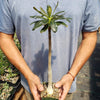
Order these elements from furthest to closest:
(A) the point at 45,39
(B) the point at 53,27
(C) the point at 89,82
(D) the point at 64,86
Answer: (C) the point at 89,82
(A) the point at 45,39
(D) the point at 64,86
(B) the point at 53,27

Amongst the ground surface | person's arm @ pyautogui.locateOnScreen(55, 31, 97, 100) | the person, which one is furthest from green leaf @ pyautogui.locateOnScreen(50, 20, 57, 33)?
the ground surface

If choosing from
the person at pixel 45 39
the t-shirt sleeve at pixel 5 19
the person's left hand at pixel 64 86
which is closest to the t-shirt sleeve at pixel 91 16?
the person at pixel 45 39

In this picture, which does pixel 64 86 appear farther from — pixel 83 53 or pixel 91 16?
pixel 91 16

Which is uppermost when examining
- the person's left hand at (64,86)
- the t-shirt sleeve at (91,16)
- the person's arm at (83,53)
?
the t-shirt sleeve at (91,16)

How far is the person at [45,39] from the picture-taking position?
2.95 ft

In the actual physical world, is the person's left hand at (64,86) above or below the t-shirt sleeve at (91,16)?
below

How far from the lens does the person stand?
90 cm

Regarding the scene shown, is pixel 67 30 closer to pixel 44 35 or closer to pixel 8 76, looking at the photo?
pixel 44 35

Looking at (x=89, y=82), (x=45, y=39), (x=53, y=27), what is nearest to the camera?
(x=53, y=27)

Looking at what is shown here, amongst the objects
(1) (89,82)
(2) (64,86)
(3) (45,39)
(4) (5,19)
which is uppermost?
(4) (5,19)

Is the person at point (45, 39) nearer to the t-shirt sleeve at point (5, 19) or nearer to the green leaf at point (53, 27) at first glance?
the t-shirt sleeve at point (5, 19)

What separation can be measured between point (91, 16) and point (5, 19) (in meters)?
0.54

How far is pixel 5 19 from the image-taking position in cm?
96

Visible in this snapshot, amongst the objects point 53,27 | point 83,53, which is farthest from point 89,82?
point 53,27
